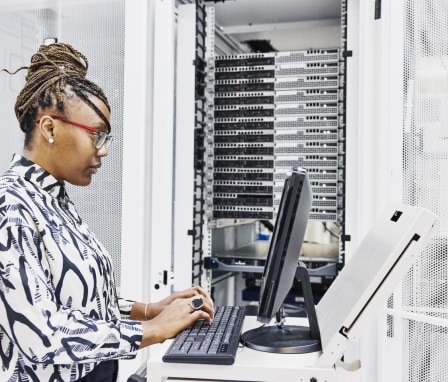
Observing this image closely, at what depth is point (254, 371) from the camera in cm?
78

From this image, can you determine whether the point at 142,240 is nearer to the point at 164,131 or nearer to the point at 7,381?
the point at 164,131

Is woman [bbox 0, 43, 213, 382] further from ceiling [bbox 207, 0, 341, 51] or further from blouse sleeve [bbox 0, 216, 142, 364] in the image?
ceiling [bbox 207, 0, 341, 51]

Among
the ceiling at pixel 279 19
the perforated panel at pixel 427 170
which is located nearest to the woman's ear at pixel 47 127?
the perforated panel at pixel 427 170

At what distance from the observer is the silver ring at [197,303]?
3.18 feet

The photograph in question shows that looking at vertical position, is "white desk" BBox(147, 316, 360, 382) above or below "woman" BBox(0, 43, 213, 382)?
below

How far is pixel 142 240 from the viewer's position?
5.86 ft

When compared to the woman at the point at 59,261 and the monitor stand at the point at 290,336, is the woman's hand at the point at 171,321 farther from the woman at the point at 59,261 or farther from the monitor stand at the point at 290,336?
the monitor stand at the point at 290,336

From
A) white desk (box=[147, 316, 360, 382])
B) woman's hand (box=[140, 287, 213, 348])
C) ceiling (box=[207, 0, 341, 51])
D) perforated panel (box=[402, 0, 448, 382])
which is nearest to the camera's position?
white desk (box=[147, 316, 360, 382])

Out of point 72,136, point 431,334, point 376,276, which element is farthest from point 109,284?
point 431,334

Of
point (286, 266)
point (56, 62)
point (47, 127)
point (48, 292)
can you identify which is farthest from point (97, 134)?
point (286, 266)

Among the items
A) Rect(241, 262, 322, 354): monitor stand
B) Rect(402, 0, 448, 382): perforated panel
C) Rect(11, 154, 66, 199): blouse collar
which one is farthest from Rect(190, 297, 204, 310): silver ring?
Rect(402, 0, 448, 382): perforated panel

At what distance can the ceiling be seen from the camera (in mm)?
2148

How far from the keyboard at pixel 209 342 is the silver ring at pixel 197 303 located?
0.04 meters

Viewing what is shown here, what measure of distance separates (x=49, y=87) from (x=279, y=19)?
1655 millimetres
